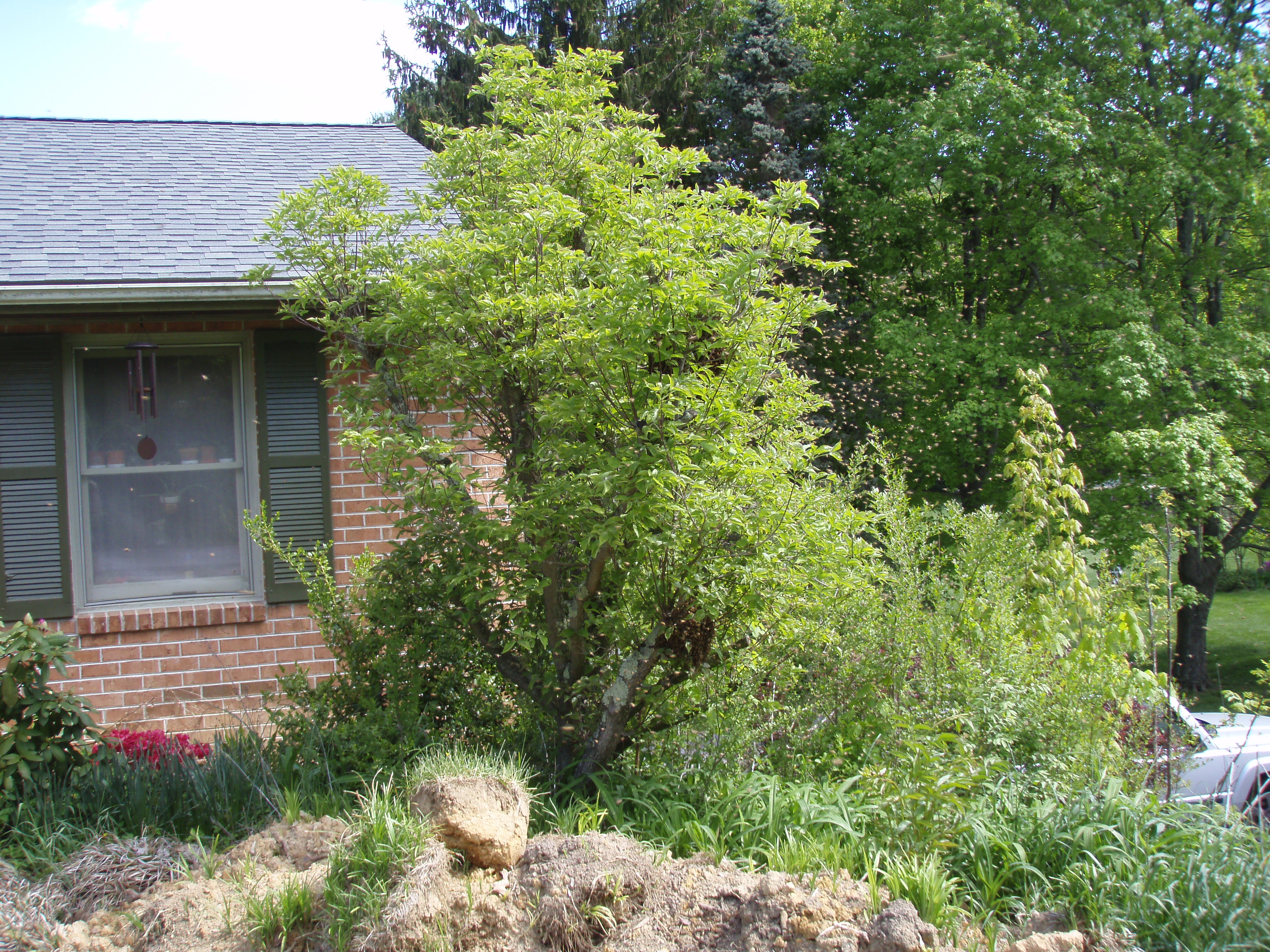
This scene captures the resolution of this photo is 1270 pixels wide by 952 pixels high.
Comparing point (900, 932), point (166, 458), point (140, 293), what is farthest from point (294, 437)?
point (900, 932)

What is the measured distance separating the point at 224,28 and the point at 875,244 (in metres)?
10.0

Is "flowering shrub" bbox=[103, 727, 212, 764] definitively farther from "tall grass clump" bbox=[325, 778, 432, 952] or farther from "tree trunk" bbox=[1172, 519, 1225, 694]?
"tree trunk" bbox=[1172, 519, 1225, 694]

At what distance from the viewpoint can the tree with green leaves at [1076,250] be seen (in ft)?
37.4

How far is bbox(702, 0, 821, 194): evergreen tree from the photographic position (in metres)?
13.6

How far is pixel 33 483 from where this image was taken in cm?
569

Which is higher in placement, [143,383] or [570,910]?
[143,383]

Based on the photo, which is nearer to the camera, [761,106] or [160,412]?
[160,412]

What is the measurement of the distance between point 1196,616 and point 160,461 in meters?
13.4

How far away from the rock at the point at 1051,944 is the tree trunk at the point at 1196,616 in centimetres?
1165

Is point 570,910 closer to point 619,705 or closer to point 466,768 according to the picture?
point 466,768

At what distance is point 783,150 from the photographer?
1400 cm

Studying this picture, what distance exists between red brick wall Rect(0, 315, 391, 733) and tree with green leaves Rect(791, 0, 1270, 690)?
9.24m

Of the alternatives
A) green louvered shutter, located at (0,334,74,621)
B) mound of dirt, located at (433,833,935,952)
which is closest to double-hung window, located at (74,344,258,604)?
green louvered shutter, located at (0,334,74,621)

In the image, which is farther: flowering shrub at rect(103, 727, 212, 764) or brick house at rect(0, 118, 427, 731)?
brick house at rect(0, 118, 427, 731)
